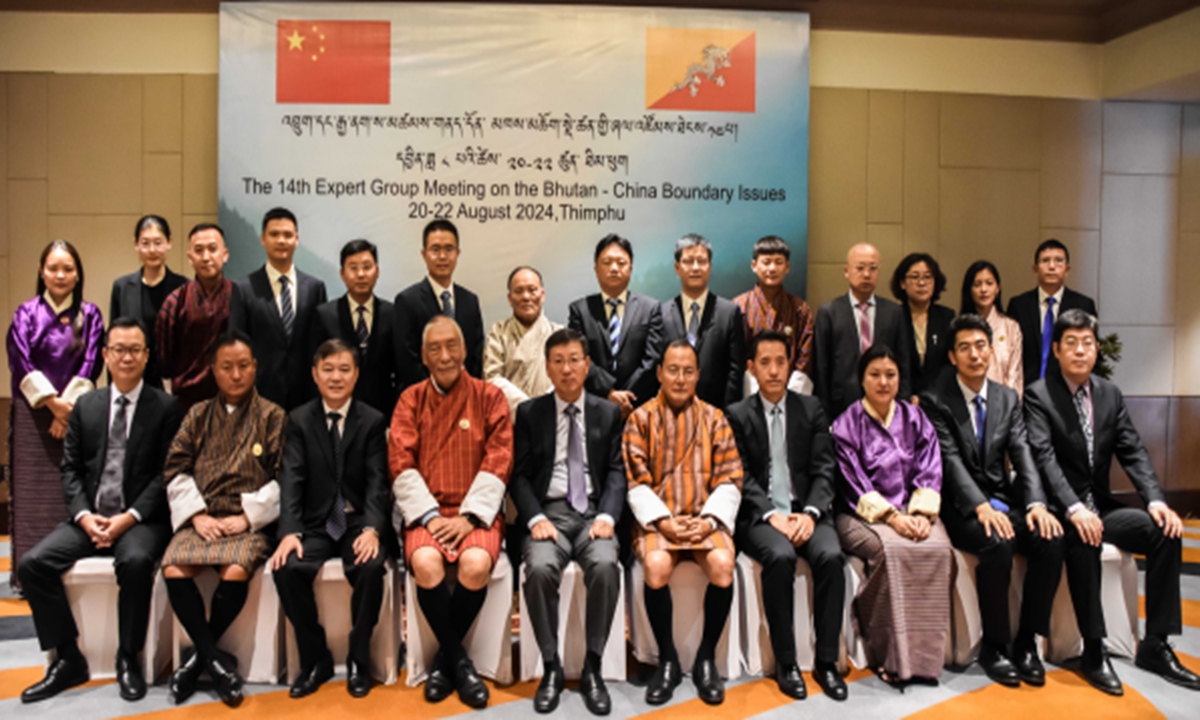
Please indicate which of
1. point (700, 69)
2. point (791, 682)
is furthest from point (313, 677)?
point (700, 69)

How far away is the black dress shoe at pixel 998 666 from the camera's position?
265 cm

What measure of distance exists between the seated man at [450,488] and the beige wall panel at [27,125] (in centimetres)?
338

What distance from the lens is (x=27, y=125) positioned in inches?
176

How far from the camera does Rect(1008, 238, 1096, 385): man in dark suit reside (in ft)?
13.3

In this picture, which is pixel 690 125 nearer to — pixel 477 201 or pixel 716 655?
pixel 477 201

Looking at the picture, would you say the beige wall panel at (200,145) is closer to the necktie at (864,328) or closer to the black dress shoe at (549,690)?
the black dress shoe at (549,690)

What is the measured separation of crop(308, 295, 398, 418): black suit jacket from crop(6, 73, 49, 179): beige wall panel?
263cm

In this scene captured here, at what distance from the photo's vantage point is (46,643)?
2.56 metres

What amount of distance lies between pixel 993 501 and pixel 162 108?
16.4 ft

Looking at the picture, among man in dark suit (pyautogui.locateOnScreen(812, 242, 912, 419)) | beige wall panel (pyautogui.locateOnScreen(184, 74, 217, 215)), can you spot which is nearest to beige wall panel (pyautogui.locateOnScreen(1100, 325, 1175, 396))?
man in dark suit (pyautogui.locateOnScreen(812, 242, 912, 419))

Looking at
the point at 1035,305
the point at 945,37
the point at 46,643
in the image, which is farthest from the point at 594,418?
the point at 945,37

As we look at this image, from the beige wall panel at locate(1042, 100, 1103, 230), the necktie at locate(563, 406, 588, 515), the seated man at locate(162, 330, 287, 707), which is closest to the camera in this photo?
the seated man at locate(162, 330, 287, 707)

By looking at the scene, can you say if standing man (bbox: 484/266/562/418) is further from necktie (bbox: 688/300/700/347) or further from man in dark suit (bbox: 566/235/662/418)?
necktie (bbox: 688/300/700/347)

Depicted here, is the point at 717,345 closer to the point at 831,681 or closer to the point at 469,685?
the point at 831,681
